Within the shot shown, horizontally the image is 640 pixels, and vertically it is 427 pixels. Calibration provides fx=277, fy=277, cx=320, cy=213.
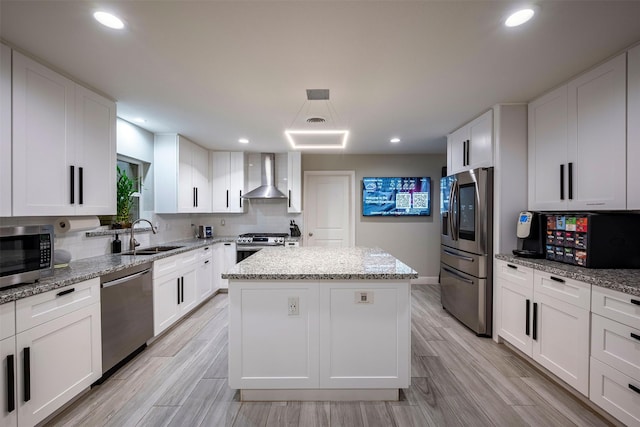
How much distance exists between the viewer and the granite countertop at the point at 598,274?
1647mm

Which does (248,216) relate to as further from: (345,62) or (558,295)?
(558,295)

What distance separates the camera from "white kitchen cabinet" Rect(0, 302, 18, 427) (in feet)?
4.85

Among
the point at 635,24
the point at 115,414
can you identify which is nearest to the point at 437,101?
the point at 635,24

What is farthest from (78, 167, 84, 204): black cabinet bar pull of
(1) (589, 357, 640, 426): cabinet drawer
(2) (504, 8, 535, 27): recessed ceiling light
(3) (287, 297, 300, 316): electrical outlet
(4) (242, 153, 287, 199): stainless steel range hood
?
(1) (589, 357, 640, 426): cabinet drawer

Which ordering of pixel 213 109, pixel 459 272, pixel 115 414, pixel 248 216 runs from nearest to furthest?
pixel 115 414, pixel 213 109, pixel 459 272, pixel 248 216

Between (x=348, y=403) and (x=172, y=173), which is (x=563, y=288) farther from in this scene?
(x=172, y=173)

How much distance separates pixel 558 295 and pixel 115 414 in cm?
327

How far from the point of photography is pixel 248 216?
17.1ft

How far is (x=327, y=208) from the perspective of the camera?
5.31 m

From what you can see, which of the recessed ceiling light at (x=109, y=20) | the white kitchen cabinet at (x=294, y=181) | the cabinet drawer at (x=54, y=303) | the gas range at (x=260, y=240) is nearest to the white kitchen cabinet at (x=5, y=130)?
the cabinet drawer at (x=54, y=303)

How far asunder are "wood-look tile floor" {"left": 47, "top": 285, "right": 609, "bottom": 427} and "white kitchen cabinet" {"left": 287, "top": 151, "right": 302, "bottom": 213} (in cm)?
268

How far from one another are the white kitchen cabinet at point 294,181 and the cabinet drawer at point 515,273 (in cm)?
315

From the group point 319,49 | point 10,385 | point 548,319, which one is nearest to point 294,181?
point 319,49

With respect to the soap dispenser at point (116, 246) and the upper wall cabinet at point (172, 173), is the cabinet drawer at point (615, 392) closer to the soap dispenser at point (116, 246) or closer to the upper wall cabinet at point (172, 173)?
the soap dispenser at point (116, 246)
